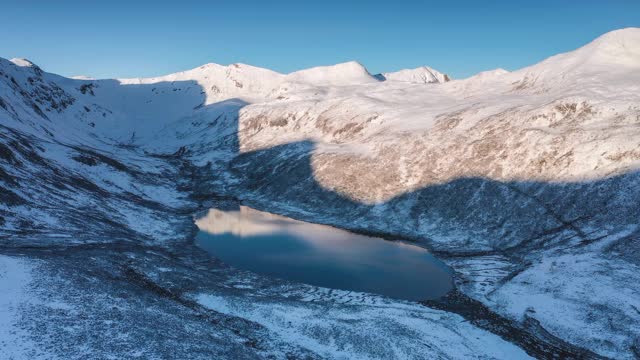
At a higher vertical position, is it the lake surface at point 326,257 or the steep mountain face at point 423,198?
the steep mountain face at point 423,198

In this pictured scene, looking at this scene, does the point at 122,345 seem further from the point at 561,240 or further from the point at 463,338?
the point at 561,240

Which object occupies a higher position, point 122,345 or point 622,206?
point 622,206

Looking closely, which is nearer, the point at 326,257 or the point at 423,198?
the point at 326,257

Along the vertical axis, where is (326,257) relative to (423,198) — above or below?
below

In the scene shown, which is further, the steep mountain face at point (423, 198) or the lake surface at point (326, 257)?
the lake surface at point (326, 257)

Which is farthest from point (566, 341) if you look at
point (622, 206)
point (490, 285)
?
point (622, 206)
